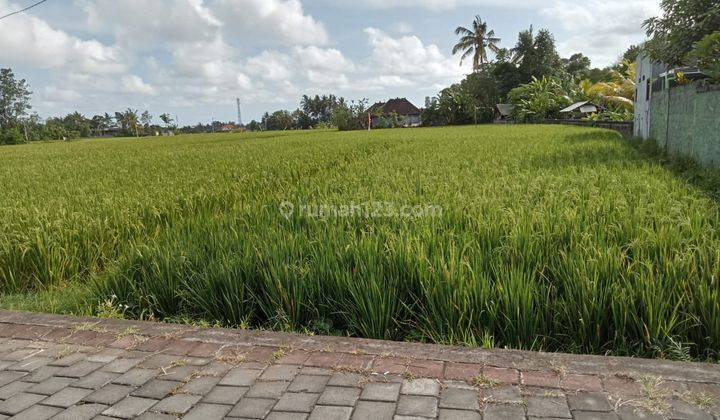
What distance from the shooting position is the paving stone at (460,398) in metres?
1.88

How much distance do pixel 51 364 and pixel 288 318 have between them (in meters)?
1.26

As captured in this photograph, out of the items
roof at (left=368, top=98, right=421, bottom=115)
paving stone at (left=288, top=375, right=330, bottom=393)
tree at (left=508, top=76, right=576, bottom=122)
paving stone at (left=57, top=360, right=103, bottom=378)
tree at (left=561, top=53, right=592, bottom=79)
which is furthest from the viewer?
roof at (left=368, top=98, right=421, bottom=115)

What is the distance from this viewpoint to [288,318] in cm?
294

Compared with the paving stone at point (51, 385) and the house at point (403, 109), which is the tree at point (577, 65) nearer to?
the house at point (403, 109)

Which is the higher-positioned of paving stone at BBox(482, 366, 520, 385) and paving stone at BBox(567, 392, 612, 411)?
paving stone at BBox(482, 366, 520, 385)

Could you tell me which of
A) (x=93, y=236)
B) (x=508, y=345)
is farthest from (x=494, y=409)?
(x=93, y=236)

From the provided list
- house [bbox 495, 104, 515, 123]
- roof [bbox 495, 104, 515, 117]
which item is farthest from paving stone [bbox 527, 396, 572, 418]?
roof [bbox 495, 104, 515, 117]

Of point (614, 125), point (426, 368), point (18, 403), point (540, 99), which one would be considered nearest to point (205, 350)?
point (18, 403)

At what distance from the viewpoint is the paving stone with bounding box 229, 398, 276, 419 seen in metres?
1.89

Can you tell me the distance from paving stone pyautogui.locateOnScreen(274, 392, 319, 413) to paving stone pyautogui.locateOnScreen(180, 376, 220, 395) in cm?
36

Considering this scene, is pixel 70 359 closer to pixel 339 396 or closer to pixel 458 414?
pixel 339 396

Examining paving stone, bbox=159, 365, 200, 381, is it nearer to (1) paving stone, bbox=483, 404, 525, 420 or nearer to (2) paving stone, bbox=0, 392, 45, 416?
(2) paving stone, bbox=0, 392, 45, 416

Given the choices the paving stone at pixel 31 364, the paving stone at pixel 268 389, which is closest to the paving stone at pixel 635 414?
the paving stone at pixel 268 389

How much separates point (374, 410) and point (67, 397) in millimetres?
1363
